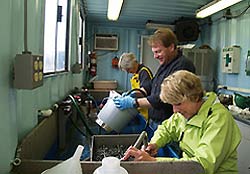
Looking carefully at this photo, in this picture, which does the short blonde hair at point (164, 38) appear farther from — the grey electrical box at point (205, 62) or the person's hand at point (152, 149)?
the grey electrical box at point (205, 62)

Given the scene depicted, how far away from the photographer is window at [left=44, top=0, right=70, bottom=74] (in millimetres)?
2554

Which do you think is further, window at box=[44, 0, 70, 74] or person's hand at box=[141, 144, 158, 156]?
window at box=[44, 0, 70, 74]

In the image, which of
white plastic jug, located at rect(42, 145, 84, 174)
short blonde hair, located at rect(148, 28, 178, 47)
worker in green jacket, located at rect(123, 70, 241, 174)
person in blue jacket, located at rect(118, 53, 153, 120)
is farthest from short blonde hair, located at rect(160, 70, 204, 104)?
person in blue jacket, located at rect(118, 53, 153, 120)

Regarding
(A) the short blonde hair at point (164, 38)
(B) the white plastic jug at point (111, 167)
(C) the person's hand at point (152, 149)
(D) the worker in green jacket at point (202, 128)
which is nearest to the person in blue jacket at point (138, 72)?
(A) the short blonde hair at point (164, 38)

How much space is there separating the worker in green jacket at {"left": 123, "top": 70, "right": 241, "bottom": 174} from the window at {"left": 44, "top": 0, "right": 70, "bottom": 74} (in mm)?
1162

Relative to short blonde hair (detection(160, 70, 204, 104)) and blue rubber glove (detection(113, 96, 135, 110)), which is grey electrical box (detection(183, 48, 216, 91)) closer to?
blue rubber glove (detection(113, 96, 135, 110))

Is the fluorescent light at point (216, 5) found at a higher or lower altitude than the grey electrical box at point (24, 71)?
higher

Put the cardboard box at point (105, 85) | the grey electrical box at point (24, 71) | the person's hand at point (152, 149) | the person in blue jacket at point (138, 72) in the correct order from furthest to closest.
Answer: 1. the cardboard box at point (105, 85)
2. the person in blue jacket at point (138, 72)
3. the person's hand at point (152, 149)
4. the grey electrical box at point (24, 71)

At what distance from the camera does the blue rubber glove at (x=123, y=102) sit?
275 centimetres

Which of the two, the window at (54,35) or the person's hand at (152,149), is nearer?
the person's hand at (152,149)

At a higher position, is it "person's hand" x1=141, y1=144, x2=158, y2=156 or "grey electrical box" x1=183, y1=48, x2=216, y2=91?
"grey electrical box" x1=183, y1=48, x2=216, y2=91

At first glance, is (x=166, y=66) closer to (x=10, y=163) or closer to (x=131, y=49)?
(x=10, y=163)

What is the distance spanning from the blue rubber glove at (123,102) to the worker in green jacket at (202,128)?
1.01 metres

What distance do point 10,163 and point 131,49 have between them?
7277 mm
